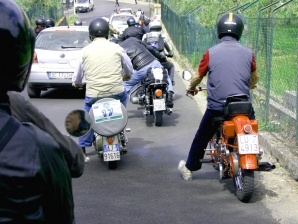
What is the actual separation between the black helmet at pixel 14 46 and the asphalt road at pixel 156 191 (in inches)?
139

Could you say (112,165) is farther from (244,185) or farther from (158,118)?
(158,118)

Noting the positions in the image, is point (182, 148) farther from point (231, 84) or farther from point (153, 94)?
point (231, 84)

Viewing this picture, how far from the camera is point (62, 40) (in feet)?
42.2

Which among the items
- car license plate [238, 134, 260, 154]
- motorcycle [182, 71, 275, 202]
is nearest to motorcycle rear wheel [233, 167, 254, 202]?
motorcycle [182, 71, 275, 202]

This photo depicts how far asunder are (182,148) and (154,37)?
178 inches

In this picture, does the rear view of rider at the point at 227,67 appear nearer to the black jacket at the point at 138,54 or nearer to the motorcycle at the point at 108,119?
the motorcycle at the point at 108,119

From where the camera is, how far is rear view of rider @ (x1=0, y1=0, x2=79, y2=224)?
163cm

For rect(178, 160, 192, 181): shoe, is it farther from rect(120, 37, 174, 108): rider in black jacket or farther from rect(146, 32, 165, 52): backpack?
rect(146, 32, 165, 52): backpack

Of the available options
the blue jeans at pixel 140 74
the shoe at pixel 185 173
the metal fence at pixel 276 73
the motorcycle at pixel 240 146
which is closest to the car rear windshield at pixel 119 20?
the blue jeans at pixel 140 74

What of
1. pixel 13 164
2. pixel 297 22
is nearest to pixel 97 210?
pixel 297 22

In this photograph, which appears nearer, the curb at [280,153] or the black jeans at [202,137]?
the black jeans at [202,137]

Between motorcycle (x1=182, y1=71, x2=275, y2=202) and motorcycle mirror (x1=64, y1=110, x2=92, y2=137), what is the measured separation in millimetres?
3106

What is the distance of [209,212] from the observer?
533 cm

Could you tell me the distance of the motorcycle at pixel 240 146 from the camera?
5234mm
